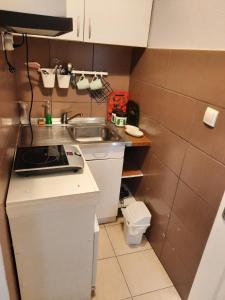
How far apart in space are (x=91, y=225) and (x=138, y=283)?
0.78 m

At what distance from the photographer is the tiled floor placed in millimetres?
1514

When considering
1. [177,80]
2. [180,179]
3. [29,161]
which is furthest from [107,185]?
[177,80]

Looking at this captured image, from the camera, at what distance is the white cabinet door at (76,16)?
4.94 ft

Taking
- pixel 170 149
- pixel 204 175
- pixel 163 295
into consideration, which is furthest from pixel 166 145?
pixel 163 295

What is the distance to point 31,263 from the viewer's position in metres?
1.11

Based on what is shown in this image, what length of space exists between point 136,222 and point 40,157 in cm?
95

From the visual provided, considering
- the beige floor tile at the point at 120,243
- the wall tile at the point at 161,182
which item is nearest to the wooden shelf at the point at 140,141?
the wall tile at the point at 161,182

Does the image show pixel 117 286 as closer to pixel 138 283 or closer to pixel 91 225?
pixel 138 283

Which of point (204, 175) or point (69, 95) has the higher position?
point (69, 95)

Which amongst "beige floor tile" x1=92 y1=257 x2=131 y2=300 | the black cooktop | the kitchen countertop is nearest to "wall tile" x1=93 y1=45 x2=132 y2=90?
the kitchen countertop

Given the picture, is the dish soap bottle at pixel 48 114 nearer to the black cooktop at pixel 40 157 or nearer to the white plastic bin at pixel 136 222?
the black cooktop at pixel 40 157

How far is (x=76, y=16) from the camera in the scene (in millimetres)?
1540

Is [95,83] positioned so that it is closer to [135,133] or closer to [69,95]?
[69,95]

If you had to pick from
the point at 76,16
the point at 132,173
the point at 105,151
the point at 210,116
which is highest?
the point at 76,16
